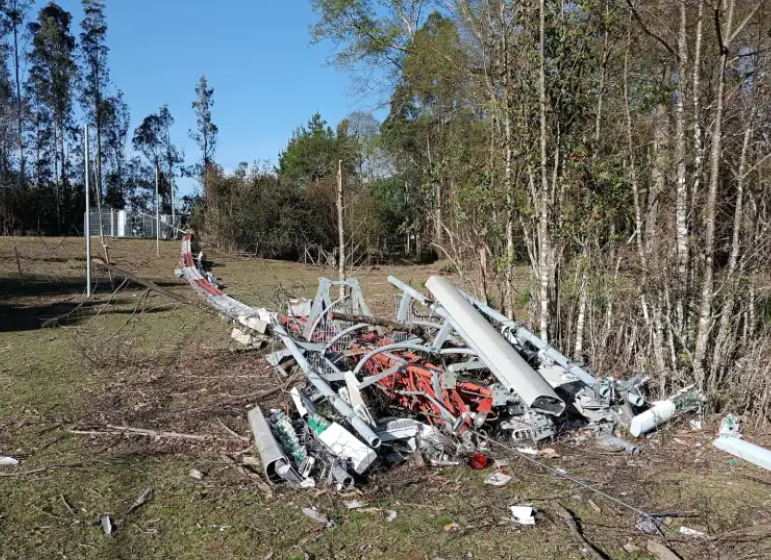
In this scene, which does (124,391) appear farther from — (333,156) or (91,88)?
(91,88)

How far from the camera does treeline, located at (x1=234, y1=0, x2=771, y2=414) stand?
562 cm

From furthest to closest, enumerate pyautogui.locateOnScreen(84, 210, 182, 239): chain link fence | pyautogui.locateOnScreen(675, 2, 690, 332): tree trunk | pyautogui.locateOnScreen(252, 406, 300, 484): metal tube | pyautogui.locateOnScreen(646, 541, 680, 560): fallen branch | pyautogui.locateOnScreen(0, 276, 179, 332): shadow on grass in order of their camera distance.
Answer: pyautogui.locateOnScreen(84, 210, 182, 239): chain link fence → pyautogui.locateOnScreen(0, 276, 179, 332): shadow on grass → pyautogui.locateOnScreen(675, 2, 690, 332): tree trunk → pyautogui.locateOnScreen(252, 406, 300, 484): metal tube → pyautogui.locateOnScreen(646, 541, 680, 560): fallen branch

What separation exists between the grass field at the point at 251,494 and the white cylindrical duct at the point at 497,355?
0.52m

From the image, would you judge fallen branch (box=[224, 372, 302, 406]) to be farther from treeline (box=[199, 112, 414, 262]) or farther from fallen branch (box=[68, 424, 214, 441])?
treeline (box=[199, 112, 414, 262])

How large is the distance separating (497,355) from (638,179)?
2891mm

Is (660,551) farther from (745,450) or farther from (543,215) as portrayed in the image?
(543,215)

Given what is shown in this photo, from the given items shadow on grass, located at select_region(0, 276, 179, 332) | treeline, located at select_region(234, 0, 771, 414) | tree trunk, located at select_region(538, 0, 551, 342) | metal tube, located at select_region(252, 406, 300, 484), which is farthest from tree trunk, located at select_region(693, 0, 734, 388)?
shadow on grass, located at select_region(0, 276, 179, 332)

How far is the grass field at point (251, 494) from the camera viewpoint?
11.4ft

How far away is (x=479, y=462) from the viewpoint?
179 inches

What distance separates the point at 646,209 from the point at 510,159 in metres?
1.61

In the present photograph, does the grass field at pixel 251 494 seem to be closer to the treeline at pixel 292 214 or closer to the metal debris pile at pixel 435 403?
the metal debris pile at pixel 435 403

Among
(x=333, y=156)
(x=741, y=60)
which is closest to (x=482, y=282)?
(x=741, y=60)

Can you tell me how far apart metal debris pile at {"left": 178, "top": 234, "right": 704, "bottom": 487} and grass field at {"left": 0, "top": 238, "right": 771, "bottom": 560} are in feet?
0.71

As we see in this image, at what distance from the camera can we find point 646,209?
6750mm
